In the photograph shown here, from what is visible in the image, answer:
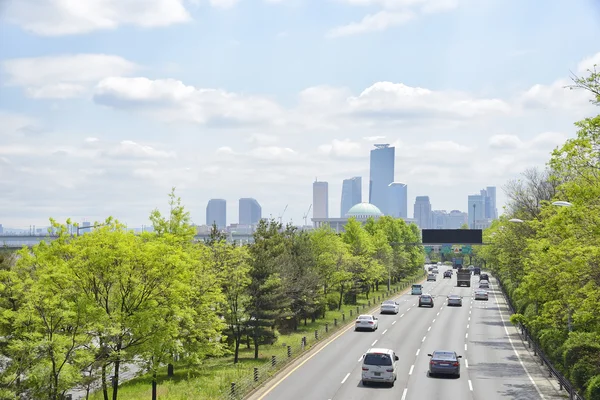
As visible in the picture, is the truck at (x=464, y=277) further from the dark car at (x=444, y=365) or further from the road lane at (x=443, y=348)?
the dark car at (x=444, y=365)

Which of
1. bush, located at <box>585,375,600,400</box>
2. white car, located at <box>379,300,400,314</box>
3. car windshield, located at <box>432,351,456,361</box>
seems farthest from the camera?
white car, located at <box>379,300,400,314</box>

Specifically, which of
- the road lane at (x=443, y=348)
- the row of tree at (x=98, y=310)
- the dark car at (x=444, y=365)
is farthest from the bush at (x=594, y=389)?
the row of tree at (x=98, y=310)

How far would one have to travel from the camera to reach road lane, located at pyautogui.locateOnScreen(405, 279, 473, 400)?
98.4 feet

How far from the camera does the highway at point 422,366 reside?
29984mm

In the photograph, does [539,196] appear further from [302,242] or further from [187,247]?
[187,247]

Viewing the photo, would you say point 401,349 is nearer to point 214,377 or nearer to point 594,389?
point 214,377

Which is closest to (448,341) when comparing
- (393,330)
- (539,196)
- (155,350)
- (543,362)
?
(393,330)

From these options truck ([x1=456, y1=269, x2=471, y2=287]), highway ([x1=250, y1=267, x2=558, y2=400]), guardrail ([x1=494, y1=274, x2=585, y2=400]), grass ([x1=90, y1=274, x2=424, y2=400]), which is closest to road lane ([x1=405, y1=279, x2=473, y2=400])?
highway ([x1=250, y1=267, x2=558, y2=400])

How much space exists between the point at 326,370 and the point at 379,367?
5264 millimetres

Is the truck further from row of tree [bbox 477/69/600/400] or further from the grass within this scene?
row of tree [bbox 477/69/600/400]

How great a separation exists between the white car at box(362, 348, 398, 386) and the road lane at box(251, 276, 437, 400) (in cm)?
156

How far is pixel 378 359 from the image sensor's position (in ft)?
104

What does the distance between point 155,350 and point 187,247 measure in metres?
11.9

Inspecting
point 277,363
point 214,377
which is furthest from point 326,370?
point 214,377
